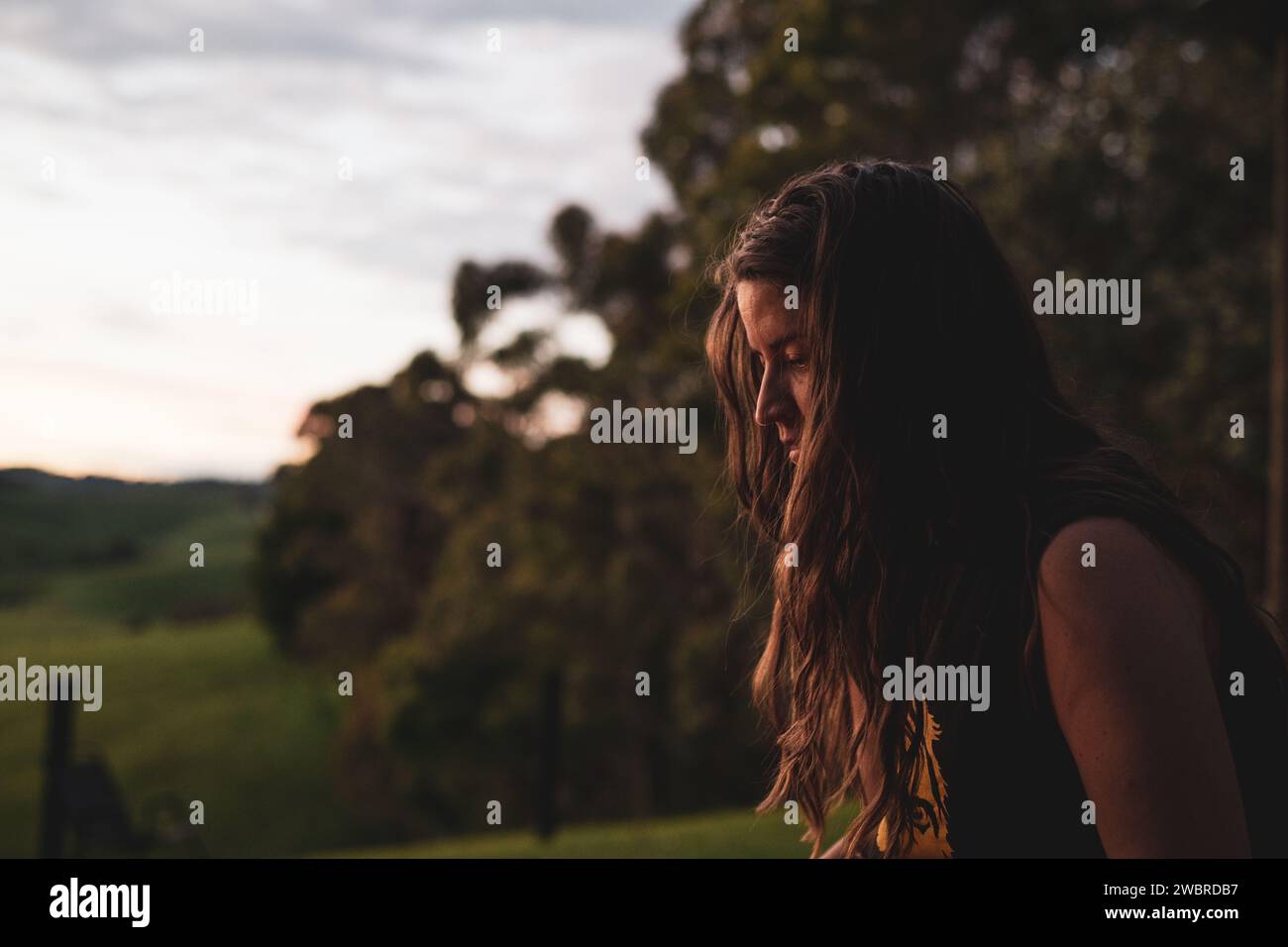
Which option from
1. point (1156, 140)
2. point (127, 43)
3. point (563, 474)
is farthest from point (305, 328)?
point (1156, 140)

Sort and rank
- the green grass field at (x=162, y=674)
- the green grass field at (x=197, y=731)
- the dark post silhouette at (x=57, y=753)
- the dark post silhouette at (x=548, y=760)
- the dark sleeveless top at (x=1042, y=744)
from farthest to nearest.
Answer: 1. the green grass field at (x=162, y=674)
2. the green grass field at (x=197, y=731)
3. the dark post silhouette at (x=548, y=760)
4. the dark post silhouette at (x=57, y=753)
5. the dark sleeveless top at (x=1042, y=744)

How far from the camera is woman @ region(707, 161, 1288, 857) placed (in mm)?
1229

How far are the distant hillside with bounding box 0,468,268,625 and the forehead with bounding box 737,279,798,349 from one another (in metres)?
42.4

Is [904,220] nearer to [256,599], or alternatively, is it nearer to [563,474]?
[563,474]

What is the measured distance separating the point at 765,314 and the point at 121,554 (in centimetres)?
5646

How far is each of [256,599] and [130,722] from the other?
21.6 ft

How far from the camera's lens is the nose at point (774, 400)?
5.76 ft

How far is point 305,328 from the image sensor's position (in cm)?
1705

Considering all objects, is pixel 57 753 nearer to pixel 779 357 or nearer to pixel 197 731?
pixel 779 357

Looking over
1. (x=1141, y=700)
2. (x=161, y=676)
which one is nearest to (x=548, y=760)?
(x=1141, y=700)

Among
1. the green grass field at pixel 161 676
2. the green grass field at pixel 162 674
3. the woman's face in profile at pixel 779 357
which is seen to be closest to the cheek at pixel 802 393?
the woman's face in profile at pixel 779 357

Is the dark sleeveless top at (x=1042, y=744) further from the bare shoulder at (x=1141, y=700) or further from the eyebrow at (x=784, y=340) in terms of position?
the eyebrow at (x=784, y=340)

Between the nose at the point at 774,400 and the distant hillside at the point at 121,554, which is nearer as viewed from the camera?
the nose at the point at 774,400

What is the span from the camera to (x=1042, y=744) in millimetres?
1352
